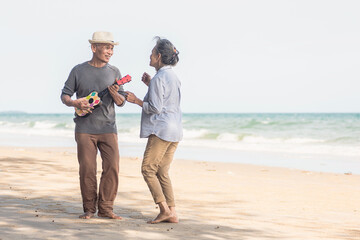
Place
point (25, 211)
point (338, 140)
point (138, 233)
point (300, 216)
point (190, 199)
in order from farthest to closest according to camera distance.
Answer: point (338, 140) → point (190, 199) → point (300, 216) → point (25, 211) → point (138, 233)

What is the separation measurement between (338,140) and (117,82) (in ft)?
75.9

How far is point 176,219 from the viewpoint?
5.44 metres

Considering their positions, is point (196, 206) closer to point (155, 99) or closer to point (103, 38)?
point (155, 99)

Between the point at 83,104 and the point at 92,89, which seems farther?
the point at 92,89

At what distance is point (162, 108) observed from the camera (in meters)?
5.19

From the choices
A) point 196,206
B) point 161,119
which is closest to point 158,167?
point 161,119

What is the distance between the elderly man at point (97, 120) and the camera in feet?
17.8

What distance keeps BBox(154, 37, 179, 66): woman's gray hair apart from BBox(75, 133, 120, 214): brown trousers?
0.93 metres

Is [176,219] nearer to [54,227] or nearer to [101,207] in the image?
[101,207]

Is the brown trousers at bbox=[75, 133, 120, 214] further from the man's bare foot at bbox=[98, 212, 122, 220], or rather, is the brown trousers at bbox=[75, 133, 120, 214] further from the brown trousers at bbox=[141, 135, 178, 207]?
the brown trousers at bbox=[141, 135, 178, 207]

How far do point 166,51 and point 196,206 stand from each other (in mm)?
2345

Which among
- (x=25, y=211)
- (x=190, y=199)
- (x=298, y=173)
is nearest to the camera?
(x=25, y=211)

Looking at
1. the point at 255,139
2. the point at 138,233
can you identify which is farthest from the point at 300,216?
the point at 255,139

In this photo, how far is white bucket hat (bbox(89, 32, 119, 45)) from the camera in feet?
17.7
